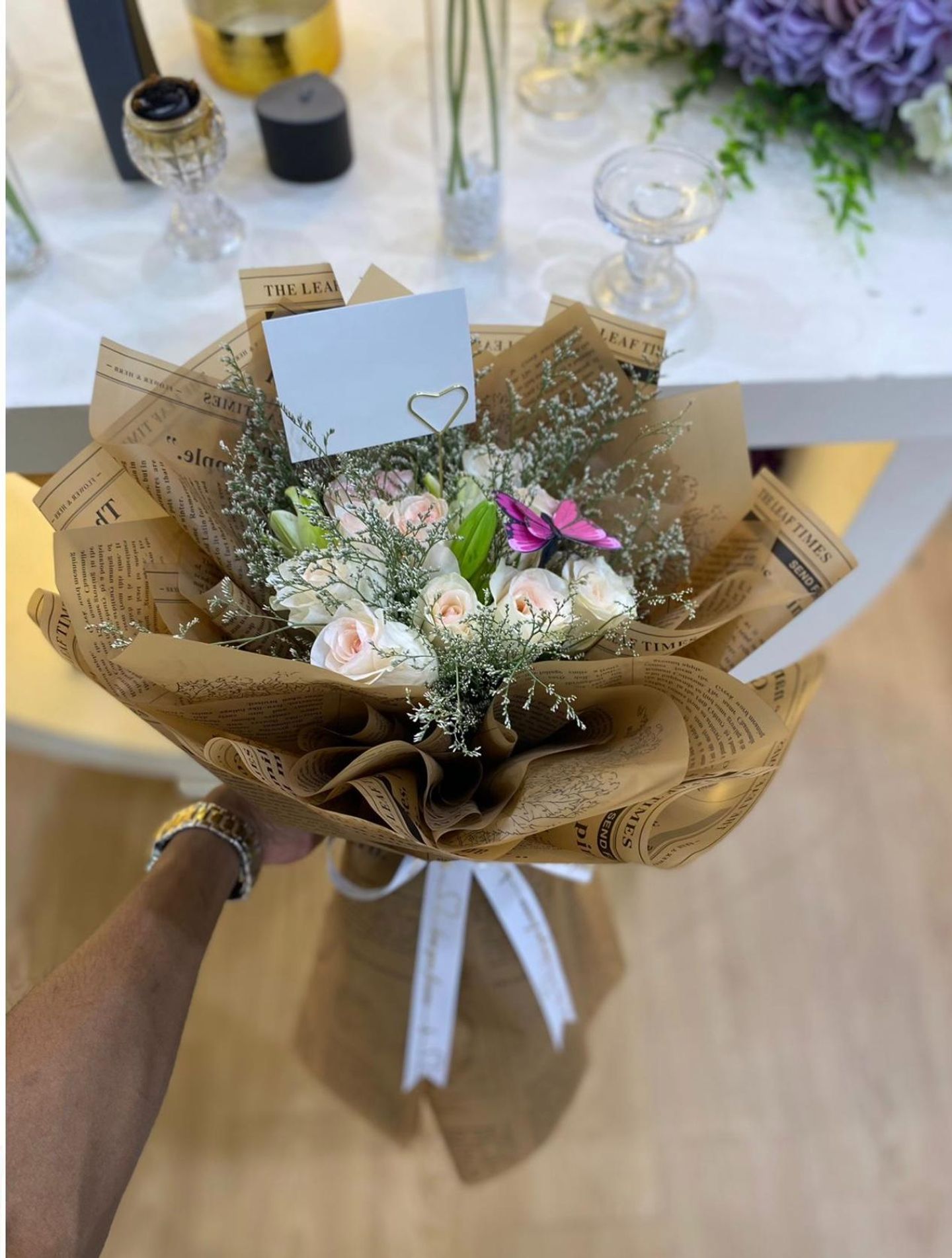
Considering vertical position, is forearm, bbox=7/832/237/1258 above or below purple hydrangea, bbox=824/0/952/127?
below

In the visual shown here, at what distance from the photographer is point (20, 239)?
3.04 feet

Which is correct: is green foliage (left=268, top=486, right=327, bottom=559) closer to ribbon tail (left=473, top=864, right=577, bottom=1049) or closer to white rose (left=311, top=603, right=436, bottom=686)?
white rose (left=311, top=603, right=436, bottom=686)

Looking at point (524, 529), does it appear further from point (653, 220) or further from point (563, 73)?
point (563, 73)

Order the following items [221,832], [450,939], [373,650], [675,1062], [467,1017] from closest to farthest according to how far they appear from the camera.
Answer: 1. [373,650]
2. [221,832]
3. [450,939]
4. [467,1017]
5. [675,1062]

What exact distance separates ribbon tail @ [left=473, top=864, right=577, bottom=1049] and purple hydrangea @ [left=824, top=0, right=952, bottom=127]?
82cm

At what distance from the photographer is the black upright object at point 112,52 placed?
0.89m

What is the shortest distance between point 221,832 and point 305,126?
2.23 feet

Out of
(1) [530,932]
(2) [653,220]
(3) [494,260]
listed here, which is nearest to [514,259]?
(3) [494,260]

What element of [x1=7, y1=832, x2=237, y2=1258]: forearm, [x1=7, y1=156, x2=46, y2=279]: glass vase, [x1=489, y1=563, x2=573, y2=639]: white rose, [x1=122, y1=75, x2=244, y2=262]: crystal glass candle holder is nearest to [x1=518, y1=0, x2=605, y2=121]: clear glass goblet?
[x1=122, y1=75, x2=244, y2=262]: crystal glass candle holder

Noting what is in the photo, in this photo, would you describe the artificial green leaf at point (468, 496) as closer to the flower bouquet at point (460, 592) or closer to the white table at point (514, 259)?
the flower bouquet at point (460, 592)

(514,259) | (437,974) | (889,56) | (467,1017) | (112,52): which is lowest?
(467,1017)

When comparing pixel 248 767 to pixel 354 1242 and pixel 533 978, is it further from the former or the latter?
pixel 354 1242

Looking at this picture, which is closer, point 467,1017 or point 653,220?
point 653,220

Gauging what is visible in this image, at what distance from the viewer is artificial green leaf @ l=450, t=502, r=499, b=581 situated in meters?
0.57
